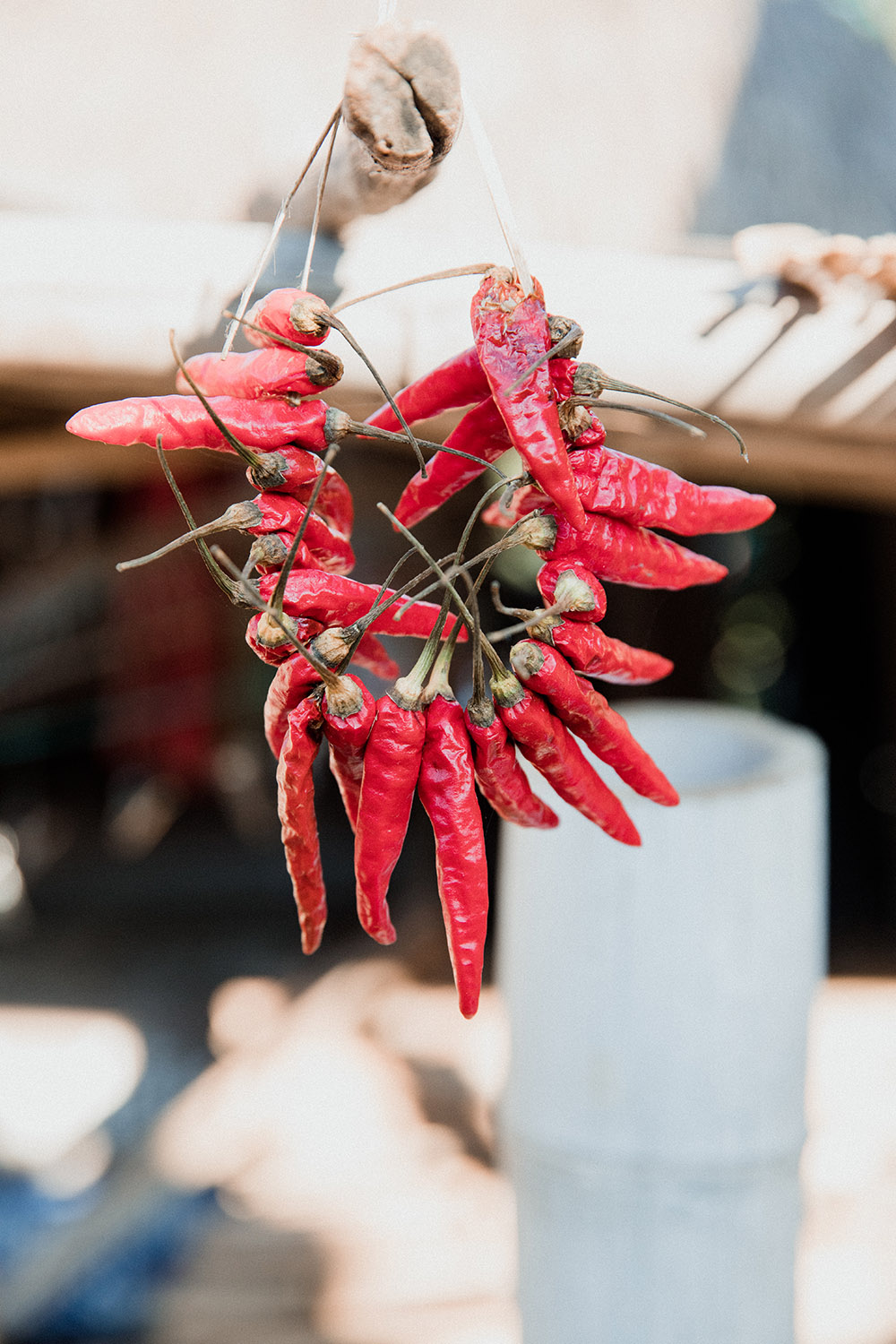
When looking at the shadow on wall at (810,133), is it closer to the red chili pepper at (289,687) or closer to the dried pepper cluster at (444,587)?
the dried pepper cluster at (444,587)

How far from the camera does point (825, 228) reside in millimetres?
2334

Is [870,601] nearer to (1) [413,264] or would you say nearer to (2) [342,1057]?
(2) [342,1057]

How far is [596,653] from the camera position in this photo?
939mm

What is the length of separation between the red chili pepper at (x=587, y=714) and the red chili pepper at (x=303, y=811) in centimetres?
18

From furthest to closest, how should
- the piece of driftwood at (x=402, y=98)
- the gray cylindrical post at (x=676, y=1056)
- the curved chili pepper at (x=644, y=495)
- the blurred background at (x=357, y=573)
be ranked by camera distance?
1. the gray cylindrical post at (x=676, y=1056)
2. the blurred background at (x=357, y=573)
3. the curved chili pepper at (x=644, y=495)
4. the piece of driftwood at (x=402, y=98)

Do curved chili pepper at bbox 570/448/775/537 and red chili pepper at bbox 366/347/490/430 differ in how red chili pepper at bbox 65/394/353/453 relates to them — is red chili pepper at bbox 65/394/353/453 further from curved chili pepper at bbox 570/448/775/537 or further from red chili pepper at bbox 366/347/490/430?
curved chili pepper at bbox 570/448/775/537

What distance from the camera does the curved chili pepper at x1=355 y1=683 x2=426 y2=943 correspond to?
893 millimetres

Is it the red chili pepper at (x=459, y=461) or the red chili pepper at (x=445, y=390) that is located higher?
the red chili pepper at (x=445, y=390)

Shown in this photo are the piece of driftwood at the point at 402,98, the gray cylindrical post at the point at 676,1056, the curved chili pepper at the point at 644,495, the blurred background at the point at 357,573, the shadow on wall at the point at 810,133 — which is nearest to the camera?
the piece of driftwood at the point at 402,98

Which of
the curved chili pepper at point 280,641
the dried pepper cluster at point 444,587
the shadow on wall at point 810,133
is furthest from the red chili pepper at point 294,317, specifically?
the shadow on wall at point 810,133

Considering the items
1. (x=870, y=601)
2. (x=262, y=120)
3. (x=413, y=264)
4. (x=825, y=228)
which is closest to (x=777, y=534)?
(x=870, y=601)

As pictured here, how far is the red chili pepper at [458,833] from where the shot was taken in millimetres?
928

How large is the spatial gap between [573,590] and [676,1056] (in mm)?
1099

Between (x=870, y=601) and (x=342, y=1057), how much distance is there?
8.36 ft
